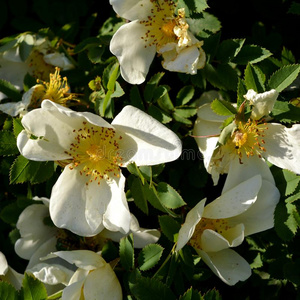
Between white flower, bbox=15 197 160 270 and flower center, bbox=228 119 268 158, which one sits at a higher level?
flower center, bbox=228 119 268 158

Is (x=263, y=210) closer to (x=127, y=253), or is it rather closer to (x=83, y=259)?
(x=127, y=253)

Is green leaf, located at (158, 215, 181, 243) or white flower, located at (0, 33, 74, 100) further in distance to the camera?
white flower, located at (0, 33, 74, 100)

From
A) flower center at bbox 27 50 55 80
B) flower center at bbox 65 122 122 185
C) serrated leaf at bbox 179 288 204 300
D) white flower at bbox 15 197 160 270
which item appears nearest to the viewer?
serrated leaf at bbox 179 288 204 300

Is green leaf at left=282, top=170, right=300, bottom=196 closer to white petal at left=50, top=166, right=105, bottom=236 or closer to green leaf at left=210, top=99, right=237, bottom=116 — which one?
green leaf at left=210, top=99, right=237, bottom=116

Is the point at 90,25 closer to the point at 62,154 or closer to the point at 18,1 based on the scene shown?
the point at 18,1

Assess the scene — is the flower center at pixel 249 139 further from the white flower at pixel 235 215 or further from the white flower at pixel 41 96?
the white flower at pixel 41 96

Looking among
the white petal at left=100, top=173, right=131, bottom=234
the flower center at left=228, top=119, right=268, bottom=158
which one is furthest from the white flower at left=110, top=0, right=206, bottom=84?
the white petal at left=100, top=173, right=131, bottom=234

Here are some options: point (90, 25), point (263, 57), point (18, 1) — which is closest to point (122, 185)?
point (263, 57)

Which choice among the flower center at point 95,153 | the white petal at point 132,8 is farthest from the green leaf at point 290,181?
the white petal at point 132,8
